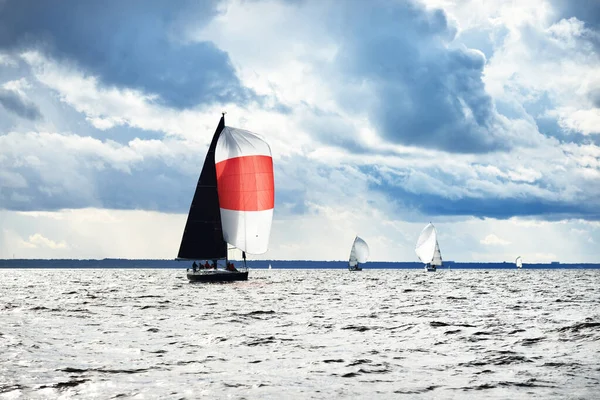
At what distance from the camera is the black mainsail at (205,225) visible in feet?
218

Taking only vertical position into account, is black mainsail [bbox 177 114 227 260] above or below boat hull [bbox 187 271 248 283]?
above

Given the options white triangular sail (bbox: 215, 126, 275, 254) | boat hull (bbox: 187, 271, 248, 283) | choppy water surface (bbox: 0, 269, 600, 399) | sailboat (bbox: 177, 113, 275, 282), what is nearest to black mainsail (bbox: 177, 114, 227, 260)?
sailboat (bbox: 177, 113, 275, 282)

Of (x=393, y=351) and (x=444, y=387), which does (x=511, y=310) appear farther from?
(x=444, y=387)

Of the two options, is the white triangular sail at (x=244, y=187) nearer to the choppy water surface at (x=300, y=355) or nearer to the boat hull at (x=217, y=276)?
the boat hull at (x=217, y=276)

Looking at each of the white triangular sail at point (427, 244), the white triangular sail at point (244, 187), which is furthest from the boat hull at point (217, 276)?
the white triangular sail at point (427, 244)

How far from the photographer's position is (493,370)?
54.4 ft

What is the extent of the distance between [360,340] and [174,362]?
294 inches

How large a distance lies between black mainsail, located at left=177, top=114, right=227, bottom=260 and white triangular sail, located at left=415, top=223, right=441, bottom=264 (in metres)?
96.6

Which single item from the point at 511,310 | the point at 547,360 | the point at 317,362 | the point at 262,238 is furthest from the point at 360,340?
the point at 262,238

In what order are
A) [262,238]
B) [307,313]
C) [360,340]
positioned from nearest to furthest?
[360,340]
[307,313]
[262,238]

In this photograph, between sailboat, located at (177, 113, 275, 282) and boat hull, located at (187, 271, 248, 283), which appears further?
sailboat, located at (177, 113, 275, 282)

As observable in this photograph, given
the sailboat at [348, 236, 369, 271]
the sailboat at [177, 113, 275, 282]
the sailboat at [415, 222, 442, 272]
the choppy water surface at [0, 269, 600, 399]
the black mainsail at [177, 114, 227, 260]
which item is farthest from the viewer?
the sailboat at [348, 236, 369, 271]

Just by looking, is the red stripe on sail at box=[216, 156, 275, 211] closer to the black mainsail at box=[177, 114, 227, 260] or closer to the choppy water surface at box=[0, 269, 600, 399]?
the black mainsail at box=[177, 114, 227, 260]

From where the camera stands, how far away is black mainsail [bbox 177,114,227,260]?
66.3 meters
